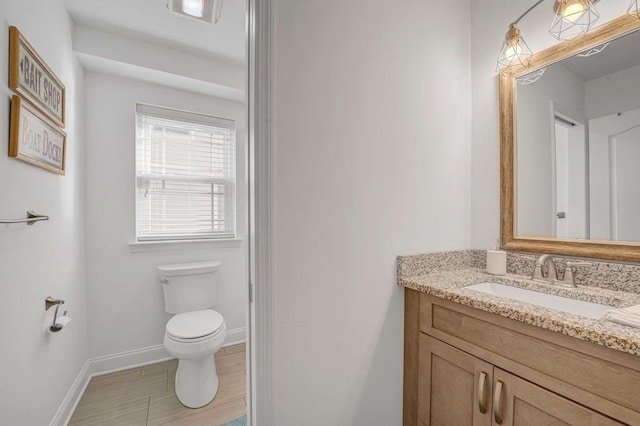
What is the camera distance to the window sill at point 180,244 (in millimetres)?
2225

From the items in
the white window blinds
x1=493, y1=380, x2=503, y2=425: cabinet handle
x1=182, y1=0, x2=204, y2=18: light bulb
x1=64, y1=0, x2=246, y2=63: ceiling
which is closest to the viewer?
x1=493, y1=380, x2=503, y2=425: cabinet handle

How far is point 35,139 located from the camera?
1320 mm

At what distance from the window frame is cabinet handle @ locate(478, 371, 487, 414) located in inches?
83.5

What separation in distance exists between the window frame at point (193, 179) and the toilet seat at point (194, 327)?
0.66 metres

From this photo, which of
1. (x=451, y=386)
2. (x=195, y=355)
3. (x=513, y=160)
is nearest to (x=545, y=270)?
(x=513, y=160)

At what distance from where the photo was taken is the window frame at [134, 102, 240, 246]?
7.36ft

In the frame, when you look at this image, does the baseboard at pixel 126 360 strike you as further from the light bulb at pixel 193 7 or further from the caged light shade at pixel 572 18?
the caged light shade at pixel 572 18

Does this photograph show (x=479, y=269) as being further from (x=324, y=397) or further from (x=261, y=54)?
(x=261, y=54)

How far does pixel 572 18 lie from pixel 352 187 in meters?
1.11

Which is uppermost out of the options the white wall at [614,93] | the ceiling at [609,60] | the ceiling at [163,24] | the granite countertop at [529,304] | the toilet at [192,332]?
the ceiling at [163,24]

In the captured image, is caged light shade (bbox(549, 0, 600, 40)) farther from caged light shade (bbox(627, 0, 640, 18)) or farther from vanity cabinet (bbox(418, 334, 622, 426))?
vanity cabinet (bbox(418, 334, 622, 426))

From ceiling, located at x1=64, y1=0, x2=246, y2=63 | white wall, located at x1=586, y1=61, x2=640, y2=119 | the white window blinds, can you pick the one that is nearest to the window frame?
the white window blinds

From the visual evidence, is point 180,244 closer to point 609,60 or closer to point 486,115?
point 486,115

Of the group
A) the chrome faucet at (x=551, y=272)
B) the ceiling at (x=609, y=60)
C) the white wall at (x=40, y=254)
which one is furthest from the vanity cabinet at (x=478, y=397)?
the white wall at (x=40, y=254)
